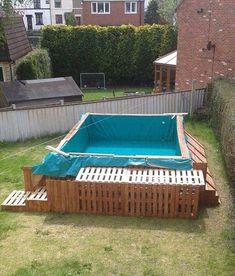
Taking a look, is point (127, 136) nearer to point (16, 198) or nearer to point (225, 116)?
point (225, 116)

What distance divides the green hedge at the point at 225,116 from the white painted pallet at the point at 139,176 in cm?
118

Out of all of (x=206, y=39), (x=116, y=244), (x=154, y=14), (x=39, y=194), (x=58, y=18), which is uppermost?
(x=154, y=14)

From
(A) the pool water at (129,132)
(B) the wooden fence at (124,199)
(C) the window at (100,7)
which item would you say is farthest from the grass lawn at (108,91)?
(C) the window at (100,7)

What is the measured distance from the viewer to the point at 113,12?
43375 mm

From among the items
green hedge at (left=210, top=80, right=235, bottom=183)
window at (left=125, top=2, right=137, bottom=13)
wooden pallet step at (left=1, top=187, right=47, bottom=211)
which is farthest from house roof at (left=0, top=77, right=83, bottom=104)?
window at (left=125, top=2, right=137, bottom=13)

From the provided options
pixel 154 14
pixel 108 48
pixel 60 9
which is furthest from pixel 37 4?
pixel 108 48

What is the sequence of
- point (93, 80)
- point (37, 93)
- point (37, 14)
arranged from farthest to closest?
point (37, 14), point (93, 80), point (37, 93)

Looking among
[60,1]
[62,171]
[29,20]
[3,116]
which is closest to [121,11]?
[60,1]

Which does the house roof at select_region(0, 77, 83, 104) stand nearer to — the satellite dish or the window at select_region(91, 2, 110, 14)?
the satellite dish

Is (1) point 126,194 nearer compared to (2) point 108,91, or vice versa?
(1) point 126,194

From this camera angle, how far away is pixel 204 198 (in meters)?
9.80

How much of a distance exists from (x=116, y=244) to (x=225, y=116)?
665 centimetres

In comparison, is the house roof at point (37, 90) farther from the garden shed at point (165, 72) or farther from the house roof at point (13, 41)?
the garden shed at point (165, 72)

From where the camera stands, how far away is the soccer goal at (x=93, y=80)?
2914cm
